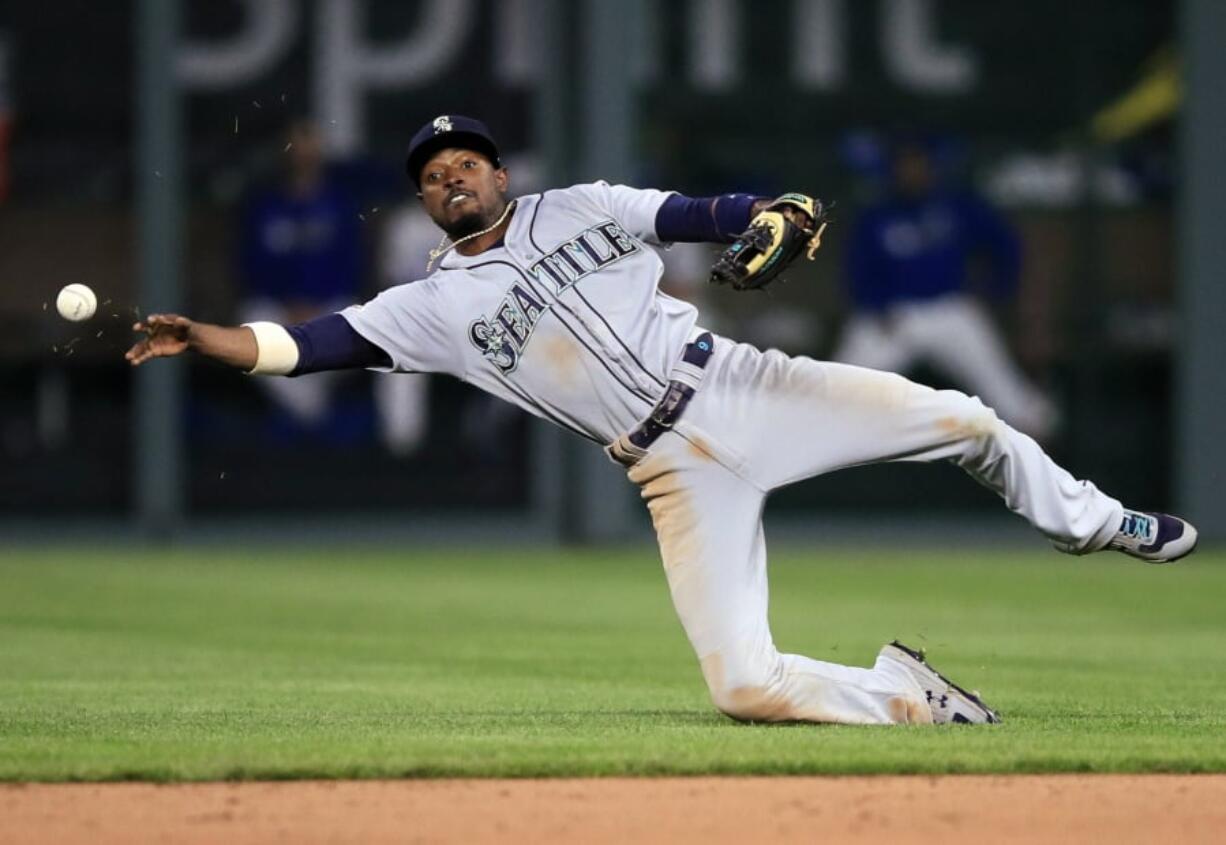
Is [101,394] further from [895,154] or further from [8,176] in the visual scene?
[895,154]

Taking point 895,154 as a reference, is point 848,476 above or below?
below

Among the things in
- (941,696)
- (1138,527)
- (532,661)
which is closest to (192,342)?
(941,696)

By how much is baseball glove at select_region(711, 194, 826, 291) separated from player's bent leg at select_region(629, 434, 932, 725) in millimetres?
601

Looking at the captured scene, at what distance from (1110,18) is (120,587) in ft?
27.6

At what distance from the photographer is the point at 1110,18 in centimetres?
1717

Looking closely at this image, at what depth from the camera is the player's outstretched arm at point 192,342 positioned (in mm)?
6441

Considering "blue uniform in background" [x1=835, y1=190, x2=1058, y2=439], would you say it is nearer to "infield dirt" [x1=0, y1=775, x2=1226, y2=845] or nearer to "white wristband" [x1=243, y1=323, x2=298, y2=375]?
"white wristband" [x1=243, y1=323, x2=298, y2=375]

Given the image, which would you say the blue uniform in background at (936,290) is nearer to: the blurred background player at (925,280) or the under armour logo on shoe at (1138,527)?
the blurred background player at (925,280)

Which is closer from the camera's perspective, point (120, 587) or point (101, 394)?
point (120, 587)

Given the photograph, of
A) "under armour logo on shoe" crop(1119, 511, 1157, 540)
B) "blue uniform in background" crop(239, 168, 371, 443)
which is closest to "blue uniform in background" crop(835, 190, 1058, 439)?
"blue uniform in background" crop(239, 168, 371, 443)

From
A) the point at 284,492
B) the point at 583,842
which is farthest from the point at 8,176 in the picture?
the point at 583,842

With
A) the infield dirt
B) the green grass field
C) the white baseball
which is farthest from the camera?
the white baseball

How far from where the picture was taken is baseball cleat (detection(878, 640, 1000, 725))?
22.7 feet

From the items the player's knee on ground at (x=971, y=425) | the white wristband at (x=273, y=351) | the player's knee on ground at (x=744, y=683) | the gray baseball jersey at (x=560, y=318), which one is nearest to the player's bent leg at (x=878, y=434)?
the player's knee on ground at (x=971, y=425)
